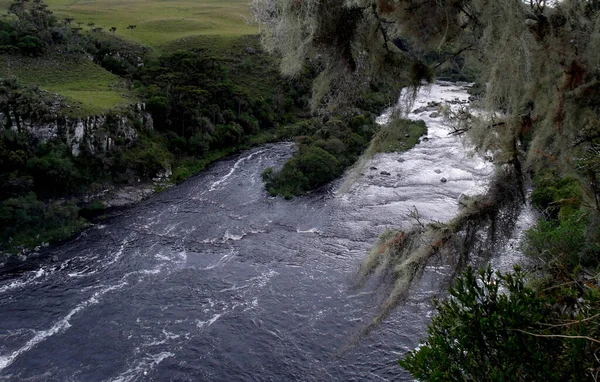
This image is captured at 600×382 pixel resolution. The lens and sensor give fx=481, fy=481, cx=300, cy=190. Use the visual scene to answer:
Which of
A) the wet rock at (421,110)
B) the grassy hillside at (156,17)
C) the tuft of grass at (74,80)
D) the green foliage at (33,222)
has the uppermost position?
the grassy hillside at (156,17)

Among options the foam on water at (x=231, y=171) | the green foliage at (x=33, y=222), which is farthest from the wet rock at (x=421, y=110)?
the green foliage at (x=33, y=222)

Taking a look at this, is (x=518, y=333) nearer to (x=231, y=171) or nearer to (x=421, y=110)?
(x=231, y=171)

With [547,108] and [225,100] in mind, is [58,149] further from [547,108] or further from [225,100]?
[547,108]

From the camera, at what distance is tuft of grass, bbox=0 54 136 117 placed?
3969 centimetres

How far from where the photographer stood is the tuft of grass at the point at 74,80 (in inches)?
Answer: 1563

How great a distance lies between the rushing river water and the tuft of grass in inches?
500

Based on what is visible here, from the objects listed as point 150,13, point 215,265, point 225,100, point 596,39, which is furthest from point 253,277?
point 150,13

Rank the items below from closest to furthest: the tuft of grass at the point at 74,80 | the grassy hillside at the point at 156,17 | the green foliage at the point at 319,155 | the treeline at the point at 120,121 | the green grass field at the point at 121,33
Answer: the treeline at the point at 120,121 < the green foliage at the point at 319,155 < the tuft of grass at the point at 74,80 < the green grass field at the point at 121,33 < the grassy hillside at the point at 156,17

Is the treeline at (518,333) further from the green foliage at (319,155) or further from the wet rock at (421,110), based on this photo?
the wet rock at (421,110)

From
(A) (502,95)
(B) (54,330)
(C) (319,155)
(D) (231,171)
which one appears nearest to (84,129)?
(D) (231,171)

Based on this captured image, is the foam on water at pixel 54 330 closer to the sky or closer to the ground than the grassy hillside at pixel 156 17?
closer to the ground

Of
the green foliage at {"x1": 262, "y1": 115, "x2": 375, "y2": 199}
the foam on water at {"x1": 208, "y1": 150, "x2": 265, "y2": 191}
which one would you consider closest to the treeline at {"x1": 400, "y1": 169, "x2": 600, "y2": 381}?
the green foliage at {"x1": 262, "y1": 115, "x2": 375, "y2": 199}

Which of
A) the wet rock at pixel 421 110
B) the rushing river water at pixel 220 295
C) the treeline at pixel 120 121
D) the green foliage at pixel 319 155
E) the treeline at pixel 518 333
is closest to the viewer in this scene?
the treeline at pixel 518 333

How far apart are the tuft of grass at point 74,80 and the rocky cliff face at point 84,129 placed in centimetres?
92
